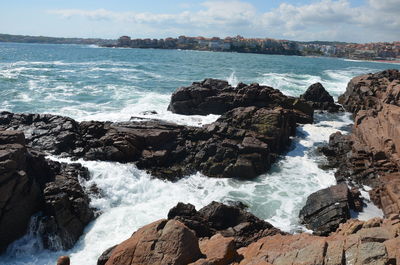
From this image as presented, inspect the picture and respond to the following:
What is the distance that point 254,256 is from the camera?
9.84 metres

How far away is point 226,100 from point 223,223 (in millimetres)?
18838

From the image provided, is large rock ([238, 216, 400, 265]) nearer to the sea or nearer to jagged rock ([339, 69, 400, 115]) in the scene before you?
the sea

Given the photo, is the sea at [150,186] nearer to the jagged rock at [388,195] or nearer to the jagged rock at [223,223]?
the jagged rock at [388,195]

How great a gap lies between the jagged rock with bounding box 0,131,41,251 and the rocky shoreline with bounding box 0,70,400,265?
0.13 feet

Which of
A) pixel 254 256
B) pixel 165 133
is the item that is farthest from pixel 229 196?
pixel 254 256

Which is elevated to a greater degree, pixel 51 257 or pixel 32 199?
pixel 32 199

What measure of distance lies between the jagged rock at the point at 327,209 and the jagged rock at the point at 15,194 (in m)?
11.6

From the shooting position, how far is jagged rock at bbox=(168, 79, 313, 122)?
30.2m

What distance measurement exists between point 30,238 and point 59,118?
10.7m

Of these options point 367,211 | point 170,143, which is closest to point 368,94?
point 367,211

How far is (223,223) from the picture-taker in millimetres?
13828

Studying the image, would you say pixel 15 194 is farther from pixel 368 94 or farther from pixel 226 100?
pixel 368 94

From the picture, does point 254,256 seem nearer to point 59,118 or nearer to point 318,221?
point 318,221

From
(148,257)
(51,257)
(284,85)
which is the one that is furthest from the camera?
(284,85)
